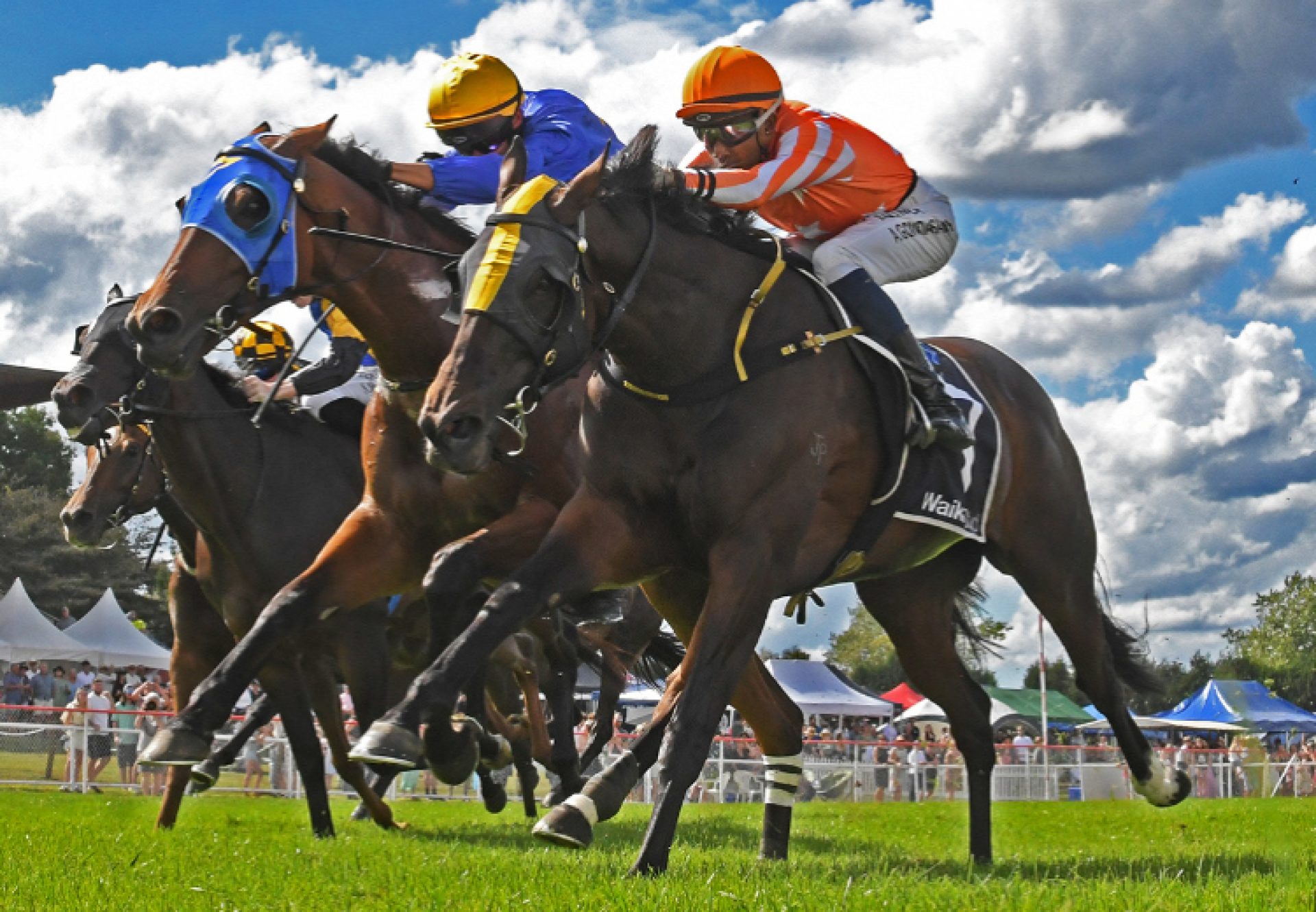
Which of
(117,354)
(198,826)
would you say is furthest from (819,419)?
(198,826)

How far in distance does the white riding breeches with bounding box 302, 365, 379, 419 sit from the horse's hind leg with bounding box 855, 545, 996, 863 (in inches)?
119

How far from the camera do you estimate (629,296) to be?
215 inches

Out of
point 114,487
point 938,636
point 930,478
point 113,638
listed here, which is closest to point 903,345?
point 930,478

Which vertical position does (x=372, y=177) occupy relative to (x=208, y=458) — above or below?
above

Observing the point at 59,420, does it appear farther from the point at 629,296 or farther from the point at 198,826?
the point at 629,296

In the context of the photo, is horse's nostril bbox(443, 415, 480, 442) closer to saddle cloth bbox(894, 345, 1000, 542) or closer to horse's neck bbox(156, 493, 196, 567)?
saddle cloth bbox(894, 345, 1000, 542)

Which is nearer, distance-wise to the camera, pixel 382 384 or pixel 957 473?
pixel 957 473

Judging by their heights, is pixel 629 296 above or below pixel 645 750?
above

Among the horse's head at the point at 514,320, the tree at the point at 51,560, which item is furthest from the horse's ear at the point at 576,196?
the tree at the point at 51,560

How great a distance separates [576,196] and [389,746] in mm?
2026

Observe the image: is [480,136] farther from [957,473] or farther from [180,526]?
[180,526]

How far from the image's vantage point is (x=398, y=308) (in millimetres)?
6719

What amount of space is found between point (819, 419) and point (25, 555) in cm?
5382

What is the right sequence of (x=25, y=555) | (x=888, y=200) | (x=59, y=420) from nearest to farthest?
1. (x=888, y=200)
2. (x=59, y=420)
3. (x=25, y=555)
